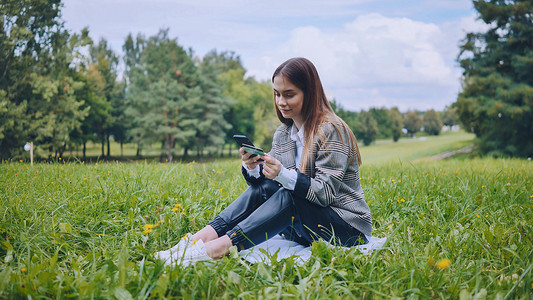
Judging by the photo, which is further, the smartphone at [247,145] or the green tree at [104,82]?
the green tree at [104,82]

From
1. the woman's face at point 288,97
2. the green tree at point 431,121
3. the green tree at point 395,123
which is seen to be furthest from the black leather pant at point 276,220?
the green tree at point 431,121

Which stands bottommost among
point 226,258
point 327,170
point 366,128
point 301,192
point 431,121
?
point 226,258

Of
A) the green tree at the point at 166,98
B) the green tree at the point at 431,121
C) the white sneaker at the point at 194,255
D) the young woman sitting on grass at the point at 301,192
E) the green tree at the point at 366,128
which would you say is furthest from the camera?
the green tree at the point at 431,121

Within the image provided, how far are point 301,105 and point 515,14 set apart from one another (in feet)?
60.0

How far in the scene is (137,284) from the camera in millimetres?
1527

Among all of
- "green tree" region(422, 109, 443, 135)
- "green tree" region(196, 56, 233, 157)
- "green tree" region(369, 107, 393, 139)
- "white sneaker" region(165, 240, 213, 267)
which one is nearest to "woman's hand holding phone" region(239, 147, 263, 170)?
"white sneaker" region(165, 240, 213, 267)

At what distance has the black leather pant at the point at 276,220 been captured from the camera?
6.45 feet

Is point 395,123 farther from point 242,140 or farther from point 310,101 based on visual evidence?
point 242,140

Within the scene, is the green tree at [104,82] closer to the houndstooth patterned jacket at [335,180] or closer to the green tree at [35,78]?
the green tree at [35,78]

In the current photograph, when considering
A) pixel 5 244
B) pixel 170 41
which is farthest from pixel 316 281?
pixel 170 41

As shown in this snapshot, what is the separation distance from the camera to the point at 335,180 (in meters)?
1.99

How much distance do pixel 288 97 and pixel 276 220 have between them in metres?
0.78

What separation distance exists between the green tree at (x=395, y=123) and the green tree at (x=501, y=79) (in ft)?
85.1

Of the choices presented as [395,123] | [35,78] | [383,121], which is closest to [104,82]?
[35,78]
